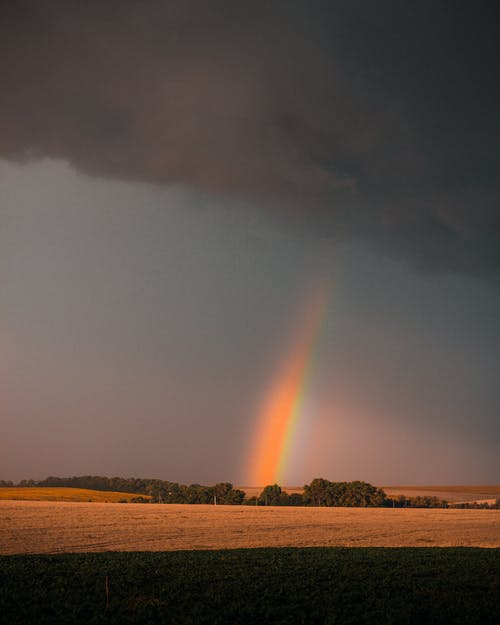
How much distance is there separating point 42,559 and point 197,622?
1377 cm

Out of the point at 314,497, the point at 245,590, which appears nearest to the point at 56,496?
the point at 314,497

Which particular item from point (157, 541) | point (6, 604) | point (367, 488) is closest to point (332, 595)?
point (6, 604)

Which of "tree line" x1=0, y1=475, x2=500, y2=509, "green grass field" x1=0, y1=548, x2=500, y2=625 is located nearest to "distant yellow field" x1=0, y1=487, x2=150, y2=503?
"tree line" x1=0, y1=475, x2=500, y2=509

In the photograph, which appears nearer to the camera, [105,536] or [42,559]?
[42,559]

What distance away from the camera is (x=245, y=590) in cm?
1739

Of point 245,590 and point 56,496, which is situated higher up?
point 245,590

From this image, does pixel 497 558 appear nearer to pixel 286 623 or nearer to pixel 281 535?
pixel 286 623

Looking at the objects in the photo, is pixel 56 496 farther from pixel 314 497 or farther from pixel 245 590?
pixel 245 590

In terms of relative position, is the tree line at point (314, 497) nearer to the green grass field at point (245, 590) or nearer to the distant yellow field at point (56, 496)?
the distant yellow field at point (56, 496)

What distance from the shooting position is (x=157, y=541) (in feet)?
134

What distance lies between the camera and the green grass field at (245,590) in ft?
47.3

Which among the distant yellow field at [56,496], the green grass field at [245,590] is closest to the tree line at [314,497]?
the distant yellow field at [56,496]

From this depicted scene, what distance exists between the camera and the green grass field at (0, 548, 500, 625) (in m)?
14.4

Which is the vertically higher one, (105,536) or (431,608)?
(431,608)
